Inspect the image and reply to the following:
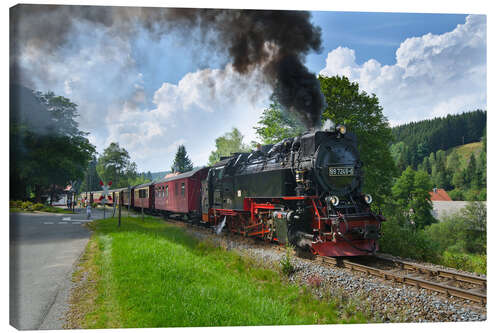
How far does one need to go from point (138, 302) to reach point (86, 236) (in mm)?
6579

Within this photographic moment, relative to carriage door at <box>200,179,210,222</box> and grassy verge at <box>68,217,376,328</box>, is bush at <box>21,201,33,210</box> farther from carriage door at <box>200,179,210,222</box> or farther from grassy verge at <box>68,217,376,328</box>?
carriage door at <box>200,179,210,222</box>

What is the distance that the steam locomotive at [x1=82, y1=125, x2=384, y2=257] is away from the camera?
253 inches

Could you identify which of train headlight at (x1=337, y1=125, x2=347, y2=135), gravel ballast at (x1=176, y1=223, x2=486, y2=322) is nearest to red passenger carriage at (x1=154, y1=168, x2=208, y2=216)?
train headlight at (x1=337, y1=125, x2=347, y2=135)

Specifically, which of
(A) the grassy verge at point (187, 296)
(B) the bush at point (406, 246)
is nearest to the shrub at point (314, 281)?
(A) the grassy verge at point (187, 296)

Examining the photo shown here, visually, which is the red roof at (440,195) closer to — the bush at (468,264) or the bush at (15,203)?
the bush at (468,264)

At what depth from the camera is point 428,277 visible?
532 cm

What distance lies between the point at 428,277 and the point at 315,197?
244 cm

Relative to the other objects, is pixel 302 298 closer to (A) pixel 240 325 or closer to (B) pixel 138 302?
(A) pixel 240 325

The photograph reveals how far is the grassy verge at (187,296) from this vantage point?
4.00 meters

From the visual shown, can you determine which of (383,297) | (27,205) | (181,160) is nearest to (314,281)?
(383,297)

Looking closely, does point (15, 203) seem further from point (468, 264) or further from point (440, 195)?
point (440, 195)

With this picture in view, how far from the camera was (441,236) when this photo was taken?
14.4m
